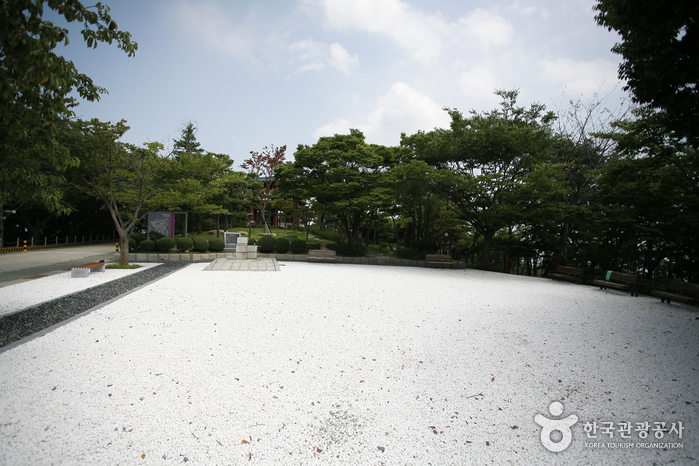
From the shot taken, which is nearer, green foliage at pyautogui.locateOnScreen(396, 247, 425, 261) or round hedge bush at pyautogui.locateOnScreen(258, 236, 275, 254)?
green foliage at pyautogui.locateOnScreen(396, 247, 425, 261)

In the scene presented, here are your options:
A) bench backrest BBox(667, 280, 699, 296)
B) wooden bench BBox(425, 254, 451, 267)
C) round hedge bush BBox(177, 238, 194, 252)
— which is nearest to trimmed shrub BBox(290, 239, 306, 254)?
round hedge bush BBox(177, 238, 194, 252)

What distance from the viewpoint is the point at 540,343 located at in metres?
4.61

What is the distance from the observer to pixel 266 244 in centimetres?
1719

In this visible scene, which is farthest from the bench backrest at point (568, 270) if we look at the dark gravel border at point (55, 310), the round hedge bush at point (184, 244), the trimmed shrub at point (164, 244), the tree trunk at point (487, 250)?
the trimmed shrub at point (164, 244)

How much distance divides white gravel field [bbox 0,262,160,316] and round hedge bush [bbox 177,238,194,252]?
17.8 feet

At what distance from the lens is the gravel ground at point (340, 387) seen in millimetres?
2352

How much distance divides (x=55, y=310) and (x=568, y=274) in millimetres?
14446

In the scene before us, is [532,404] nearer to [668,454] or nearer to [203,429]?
[668,454]

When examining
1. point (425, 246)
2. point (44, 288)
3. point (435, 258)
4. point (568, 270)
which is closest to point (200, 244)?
point (44, 288)

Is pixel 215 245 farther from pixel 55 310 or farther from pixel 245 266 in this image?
pixel 55 310

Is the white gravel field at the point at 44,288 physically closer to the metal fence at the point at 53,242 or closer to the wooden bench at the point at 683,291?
the wooden bench at the point at 683,291

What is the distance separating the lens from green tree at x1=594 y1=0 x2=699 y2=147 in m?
4.39
